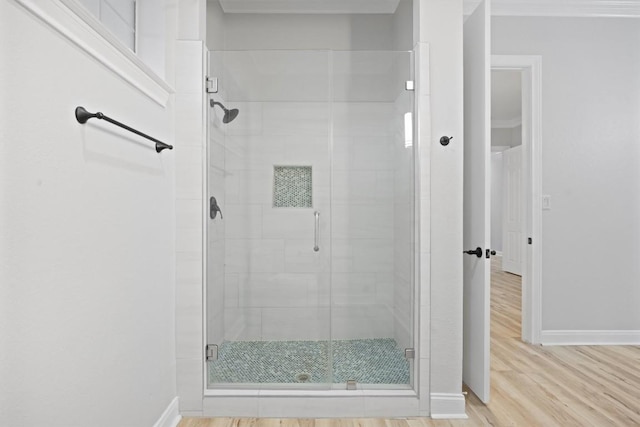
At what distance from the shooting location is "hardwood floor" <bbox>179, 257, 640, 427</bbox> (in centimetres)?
223

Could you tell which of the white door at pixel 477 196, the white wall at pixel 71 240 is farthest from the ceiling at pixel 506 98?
the white wall at pixel 71 240

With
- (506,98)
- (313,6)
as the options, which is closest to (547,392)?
(313,6)

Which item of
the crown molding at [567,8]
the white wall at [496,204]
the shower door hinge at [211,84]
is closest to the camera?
the shower door hinge at [211,84]

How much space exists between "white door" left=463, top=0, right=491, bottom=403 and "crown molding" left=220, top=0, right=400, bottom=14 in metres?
1.09

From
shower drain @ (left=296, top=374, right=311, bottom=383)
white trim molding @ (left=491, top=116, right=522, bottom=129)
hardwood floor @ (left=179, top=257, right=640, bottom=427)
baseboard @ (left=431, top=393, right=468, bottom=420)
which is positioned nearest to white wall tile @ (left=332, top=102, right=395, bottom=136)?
shower drain @ (left=296, top=374, right=311, bottom=383)

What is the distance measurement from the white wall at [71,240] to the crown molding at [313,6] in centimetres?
199

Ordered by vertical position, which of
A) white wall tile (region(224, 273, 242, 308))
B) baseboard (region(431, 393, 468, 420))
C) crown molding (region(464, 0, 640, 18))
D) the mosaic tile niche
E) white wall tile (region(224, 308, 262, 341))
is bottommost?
baseboard (region(431, 393, 468, 420))

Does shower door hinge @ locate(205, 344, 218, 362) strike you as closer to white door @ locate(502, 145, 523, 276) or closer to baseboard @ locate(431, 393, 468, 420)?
baseboard @ locate(431, 393, 468, 420)

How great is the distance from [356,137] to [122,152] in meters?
1.27

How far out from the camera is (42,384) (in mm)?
1162

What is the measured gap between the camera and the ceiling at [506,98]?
18.2 ft

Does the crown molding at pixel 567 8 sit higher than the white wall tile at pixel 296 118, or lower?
higher

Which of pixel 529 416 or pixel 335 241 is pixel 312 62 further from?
pixel 529 416

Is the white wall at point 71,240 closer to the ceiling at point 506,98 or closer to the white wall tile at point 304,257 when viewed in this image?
the white wall tile at point 304,257
